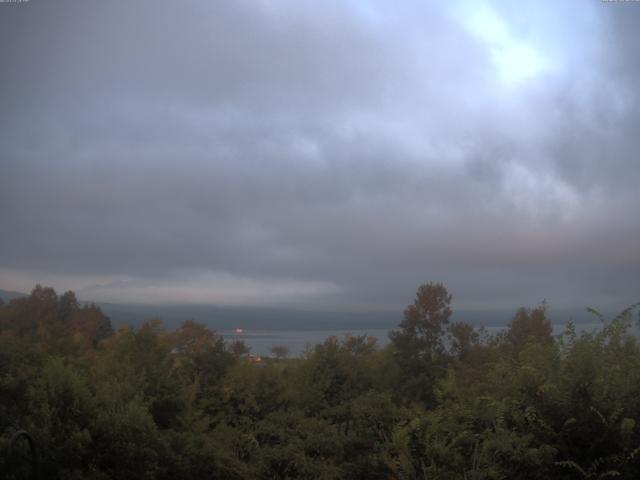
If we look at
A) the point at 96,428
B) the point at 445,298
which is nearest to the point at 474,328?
the point at 445,298

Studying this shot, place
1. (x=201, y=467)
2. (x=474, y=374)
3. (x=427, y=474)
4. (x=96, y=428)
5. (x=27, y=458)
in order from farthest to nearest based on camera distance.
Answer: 1. (x=474, y=374)
2. (x=201, y=467)
3. (x=96, y=428)
4. (x=427, y=474)
5. (x=27, y=458)

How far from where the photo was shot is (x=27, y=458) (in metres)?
6.22

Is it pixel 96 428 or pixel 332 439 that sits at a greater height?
pixel 96 428

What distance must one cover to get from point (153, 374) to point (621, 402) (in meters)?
10.00

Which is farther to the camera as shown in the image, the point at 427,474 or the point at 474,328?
the point at 474,328

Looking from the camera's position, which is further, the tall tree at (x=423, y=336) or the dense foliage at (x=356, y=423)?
the tall tree at (x=423, y=336)

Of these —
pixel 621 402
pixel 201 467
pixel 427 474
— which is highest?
pixel 621 402

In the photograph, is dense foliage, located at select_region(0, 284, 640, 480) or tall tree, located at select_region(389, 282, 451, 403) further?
tall tree, located at select_region(389, 282, 451, 403)

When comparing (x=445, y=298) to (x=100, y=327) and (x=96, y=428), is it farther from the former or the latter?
(x=100, y=327)

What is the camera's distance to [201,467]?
30.6 feet

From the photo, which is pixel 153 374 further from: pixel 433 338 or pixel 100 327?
pixel 100 327

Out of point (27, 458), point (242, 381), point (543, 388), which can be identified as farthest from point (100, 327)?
point (543, 388)

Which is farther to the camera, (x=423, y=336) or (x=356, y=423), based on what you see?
(x=423, y=336)

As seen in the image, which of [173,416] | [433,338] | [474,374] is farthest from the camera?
[433,338]
